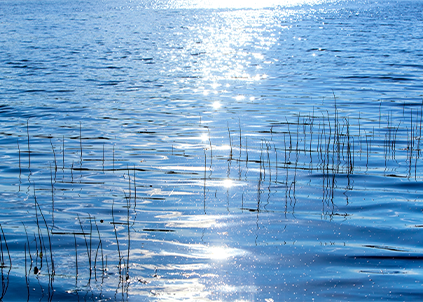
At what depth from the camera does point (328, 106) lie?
16.2 metres

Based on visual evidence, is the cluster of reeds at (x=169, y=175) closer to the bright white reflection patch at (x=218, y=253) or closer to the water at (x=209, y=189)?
the water at (x=209, y=189)

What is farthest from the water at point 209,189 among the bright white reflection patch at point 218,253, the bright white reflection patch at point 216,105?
the bright white reflection patch at point 216,105

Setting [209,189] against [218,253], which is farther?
[209,189]

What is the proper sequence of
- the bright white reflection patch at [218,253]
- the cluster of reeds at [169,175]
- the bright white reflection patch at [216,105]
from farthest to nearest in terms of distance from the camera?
the bright white reflection patch at [216,105]
the bright white reflection patch at [218,253]
the cluster of reeds at [169,175]

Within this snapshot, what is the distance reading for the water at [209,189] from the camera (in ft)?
17.6

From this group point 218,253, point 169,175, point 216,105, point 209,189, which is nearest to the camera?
point 218,253

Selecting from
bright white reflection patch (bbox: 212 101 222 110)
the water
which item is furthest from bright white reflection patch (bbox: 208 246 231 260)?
bright white reflection patch (bbox: 212 101 222 110)

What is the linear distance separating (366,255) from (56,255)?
3.70 m

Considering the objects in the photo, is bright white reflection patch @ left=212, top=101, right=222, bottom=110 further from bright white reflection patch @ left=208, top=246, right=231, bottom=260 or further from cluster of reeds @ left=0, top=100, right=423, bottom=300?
bright white reflection patch @ left=208, top=246, right=231, bottom=260

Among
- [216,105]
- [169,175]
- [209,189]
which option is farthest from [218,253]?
[216,105]

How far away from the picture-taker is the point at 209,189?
27.8ft

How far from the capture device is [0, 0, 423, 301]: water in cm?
536

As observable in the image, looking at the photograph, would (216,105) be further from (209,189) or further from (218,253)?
(218,253)

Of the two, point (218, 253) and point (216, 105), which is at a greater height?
point (216, 105)
